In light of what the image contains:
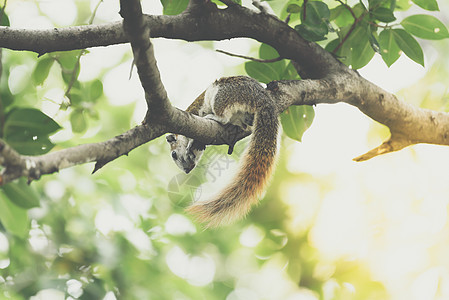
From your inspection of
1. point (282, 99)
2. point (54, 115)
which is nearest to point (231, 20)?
point (282, 99)

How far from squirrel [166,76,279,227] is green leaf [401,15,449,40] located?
1.99 feet

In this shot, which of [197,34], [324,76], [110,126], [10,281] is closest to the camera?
[197,34]

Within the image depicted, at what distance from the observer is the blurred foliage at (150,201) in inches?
62.7

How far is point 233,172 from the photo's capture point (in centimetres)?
151

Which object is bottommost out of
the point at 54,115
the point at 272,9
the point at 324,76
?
the point at 54,115

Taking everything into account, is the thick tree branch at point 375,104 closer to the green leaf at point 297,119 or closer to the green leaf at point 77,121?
the green leaf at point 297,119

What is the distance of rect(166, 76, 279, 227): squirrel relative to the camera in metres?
Answer: 1.34

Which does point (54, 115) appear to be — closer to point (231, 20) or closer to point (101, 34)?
point (101, 34)

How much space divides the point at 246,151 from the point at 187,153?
0.41 meters

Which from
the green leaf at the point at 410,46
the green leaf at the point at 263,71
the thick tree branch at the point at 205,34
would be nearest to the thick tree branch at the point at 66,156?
the thick tree branch at the point at 205,34

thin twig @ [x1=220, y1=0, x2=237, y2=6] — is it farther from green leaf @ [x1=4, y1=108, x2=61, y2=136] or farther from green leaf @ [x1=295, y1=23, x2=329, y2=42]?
green leaf @ [x1=4, y1=108, x2=61, y2=136]

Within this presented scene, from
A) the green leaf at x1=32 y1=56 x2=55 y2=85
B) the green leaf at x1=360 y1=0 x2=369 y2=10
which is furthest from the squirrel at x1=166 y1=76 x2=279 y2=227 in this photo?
the green leaf at x1=32 y1=56 x2=55 y2=85

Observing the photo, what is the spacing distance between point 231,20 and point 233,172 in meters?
0.49

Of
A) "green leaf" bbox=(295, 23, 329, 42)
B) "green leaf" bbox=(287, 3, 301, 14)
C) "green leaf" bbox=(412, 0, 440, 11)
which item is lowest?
"green leaf" bbox=(295, 23, 329, 42)
